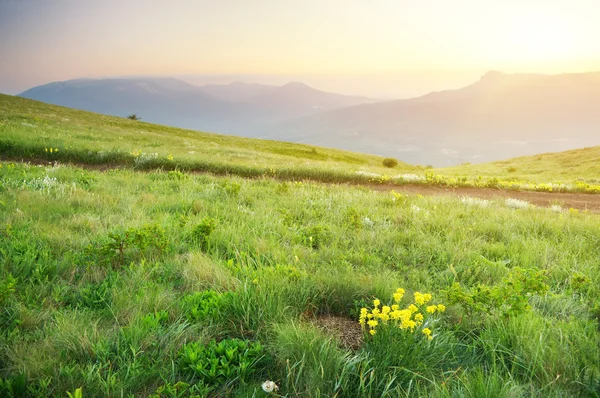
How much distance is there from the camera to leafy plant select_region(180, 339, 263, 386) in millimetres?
2596

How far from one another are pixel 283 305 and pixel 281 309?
0.31ft

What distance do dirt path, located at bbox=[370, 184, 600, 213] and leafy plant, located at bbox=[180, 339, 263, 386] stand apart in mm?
13045

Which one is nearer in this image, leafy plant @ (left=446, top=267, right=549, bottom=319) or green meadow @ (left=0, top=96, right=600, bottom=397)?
green meadow @ (left=0, top=96, right=600, bottom=397)

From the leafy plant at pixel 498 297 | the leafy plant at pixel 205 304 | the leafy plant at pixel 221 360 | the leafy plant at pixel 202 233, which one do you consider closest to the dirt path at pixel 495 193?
the leafy plant at pixel 202 233

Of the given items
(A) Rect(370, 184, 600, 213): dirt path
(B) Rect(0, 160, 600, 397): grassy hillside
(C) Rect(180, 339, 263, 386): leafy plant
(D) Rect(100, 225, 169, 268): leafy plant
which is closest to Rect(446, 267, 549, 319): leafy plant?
(B) Rect(0, 160, 600, 397): grassy hillside

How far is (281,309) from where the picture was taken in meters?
3.38

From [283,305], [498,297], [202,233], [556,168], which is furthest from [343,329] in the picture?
[556,168]

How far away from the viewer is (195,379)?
103 inches

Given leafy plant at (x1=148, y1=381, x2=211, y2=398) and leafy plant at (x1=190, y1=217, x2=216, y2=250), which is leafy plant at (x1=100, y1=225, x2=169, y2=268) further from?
leafy plant at (x1=148, y1=381, x2=211, y2=398)

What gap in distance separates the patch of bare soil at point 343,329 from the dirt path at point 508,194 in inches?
471

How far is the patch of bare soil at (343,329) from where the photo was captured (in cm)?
319

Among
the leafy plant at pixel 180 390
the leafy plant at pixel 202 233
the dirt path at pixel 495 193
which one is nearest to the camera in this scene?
the leafy plant at pixel 180 390

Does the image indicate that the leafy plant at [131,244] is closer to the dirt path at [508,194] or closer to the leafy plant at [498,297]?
the leafy plant at [498,297]

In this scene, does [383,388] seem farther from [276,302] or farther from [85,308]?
[85,308]
